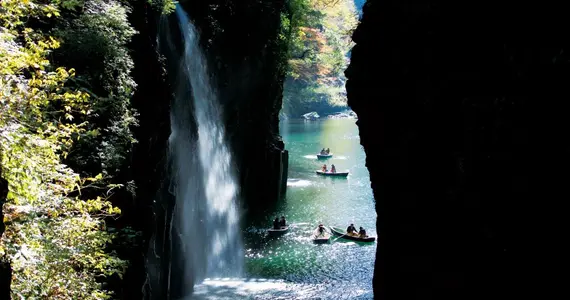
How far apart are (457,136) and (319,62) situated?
56236mm

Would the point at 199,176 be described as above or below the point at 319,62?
below

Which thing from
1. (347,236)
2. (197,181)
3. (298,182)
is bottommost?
(347,236)

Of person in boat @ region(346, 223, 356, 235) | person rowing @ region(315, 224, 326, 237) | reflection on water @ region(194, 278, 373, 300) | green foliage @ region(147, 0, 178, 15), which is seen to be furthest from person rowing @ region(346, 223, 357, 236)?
green foliage @ region(147, 0, 178, 15)

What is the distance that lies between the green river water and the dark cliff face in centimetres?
355

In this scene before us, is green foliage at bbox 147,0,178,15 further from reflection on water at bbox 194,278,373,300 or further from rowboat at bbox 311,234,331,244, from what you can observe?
rowboat at bbox 311,234,331,244

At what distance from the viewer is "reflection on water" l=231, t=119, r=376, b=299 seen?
18.4m

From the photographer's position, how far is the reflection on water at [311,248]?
1838 cm

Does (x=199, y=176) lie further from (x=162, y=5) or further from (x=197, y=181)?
(x=162, y=5)

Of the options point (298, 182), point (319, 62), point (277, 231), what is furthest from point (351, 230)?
point (319, 62)

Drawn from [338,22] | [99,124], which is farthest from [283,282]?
[338,22]

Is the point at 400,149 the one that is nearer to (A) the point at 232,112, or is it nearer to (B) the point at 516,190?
(B) the point at 516,190

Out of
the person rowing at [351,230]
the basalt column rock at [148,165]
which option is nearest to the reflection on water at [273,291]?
the basalt column rock at [148,165]

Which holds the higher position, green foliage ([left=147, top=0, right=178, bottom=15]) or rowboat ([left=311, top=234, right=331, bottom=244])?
green foliage ([left=147, top=0, right=178, bottom=15])

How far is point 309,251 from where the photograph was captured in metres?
22.6
